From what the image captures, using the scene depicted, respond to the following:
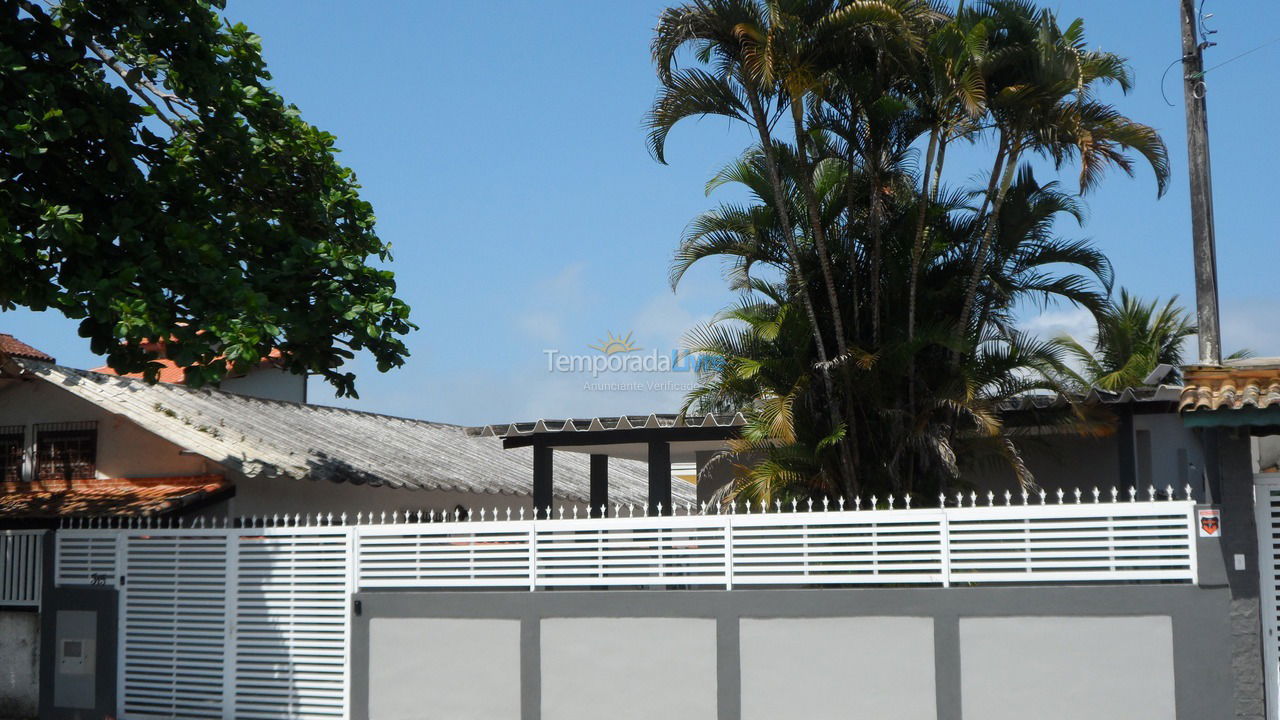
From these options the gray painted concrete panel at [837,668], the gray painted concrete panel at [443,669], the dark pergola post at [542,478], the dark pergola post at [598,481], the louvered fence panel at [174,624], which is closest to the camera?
the gray painted concrete panel at [837,668]

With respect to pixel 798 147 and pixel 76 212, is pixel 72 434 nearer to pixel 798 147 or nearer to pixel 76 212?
pixel 76 212

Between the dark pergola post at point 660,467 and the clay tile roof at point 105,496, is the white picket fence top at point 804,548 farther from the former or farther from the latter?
the dark pergola post at point 660,467

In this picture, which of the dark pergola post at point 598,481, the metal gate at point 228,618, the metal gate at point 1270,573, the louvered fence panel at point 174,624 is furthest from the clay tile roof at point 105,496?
the metal gate at point 1270,573

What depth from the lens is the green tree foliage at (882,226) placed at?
471 inches

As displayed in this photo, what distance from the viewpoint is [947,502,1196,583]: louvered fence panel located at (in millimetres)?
8742

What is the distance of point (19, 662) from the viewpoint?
13391 millimetres

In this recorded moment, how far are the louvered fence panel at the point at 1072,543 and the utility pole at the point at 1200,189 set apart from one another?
4031 mm

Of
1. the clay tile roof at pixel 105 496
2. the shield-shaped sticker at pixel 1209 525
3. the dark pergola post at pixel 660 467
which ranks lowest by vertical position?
the shield-shaped sticker at pixel 1209 525

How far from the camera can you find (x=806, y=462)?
40.9 ft

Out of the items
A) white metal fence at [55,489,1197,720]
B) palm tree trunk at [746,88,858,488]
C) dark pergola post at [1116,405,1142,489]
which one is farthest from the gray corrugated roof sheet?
dark pergola post at [1116,405,1142,489]

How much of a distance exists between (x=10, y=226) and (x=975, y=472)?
36.3 ft

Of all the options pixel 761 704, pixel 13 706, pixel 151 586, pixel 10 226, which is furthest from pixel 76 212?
pixel 761 704

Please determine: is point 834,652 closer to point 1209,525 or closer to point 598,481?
point 1209,525

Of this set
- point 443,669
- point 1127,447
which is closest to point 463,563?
point 443,669
